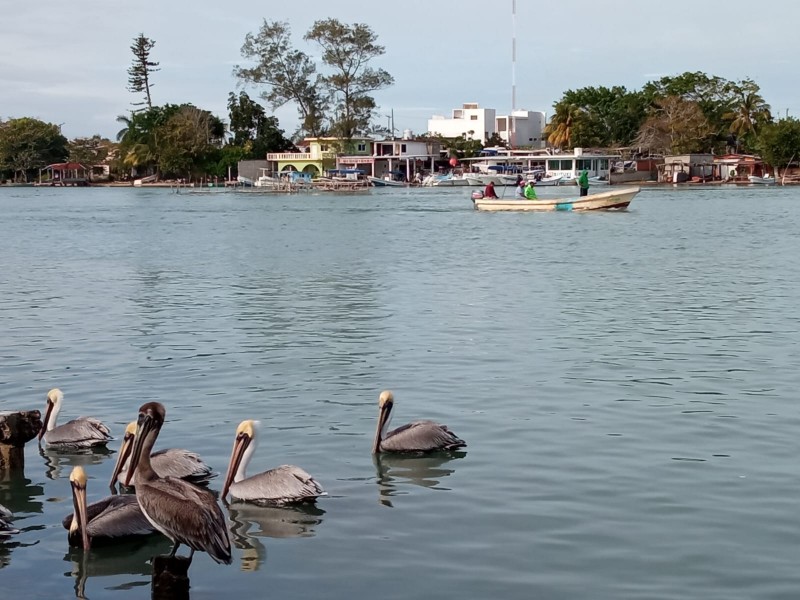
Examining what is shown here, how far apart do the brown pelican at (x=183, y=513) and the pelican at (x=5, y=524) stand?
122 cm

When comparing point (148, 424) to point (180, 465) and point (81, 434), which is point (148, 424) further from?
point (81, 434)

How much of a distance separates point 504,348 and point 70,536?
7963 millimetres

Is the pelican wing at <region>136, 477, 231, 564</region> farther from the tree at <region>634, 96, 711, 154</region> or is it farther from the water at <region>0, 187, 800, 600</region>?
the tree at <region>634, 96, 711, 154</region>

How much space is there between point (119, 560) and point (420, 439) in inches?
114

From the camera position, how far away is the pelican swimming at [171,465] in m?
8.23

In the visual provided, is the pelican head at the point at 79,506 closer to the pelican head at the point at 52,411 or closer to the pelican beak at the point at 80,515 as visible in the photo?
the pelican beak at the point at 80,515

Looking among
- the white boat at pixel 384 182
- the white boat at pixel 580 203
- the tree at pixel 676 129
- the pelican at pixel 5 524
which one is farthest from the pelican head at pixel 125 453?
the tree at pixel 676 129

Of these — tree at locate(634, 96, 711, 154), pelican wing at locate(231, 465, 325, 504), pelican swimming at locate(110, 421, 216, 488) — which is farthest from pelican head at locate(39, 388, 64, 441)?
tree at locate(634, 96, 711, 154)

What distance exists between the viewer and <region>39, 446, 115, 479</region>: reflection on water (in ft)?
30.0

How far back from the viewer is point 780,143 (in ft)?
312

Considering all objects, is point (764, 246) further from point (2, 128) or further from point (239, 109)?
point (2, 128)

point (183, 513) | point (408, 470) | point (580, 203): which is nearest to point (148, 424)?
point (183, 513)

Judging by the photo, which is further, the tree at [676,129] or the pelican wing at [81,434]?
the tree at [676,129]

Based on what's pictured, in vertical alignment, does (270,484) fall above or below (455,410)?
above
